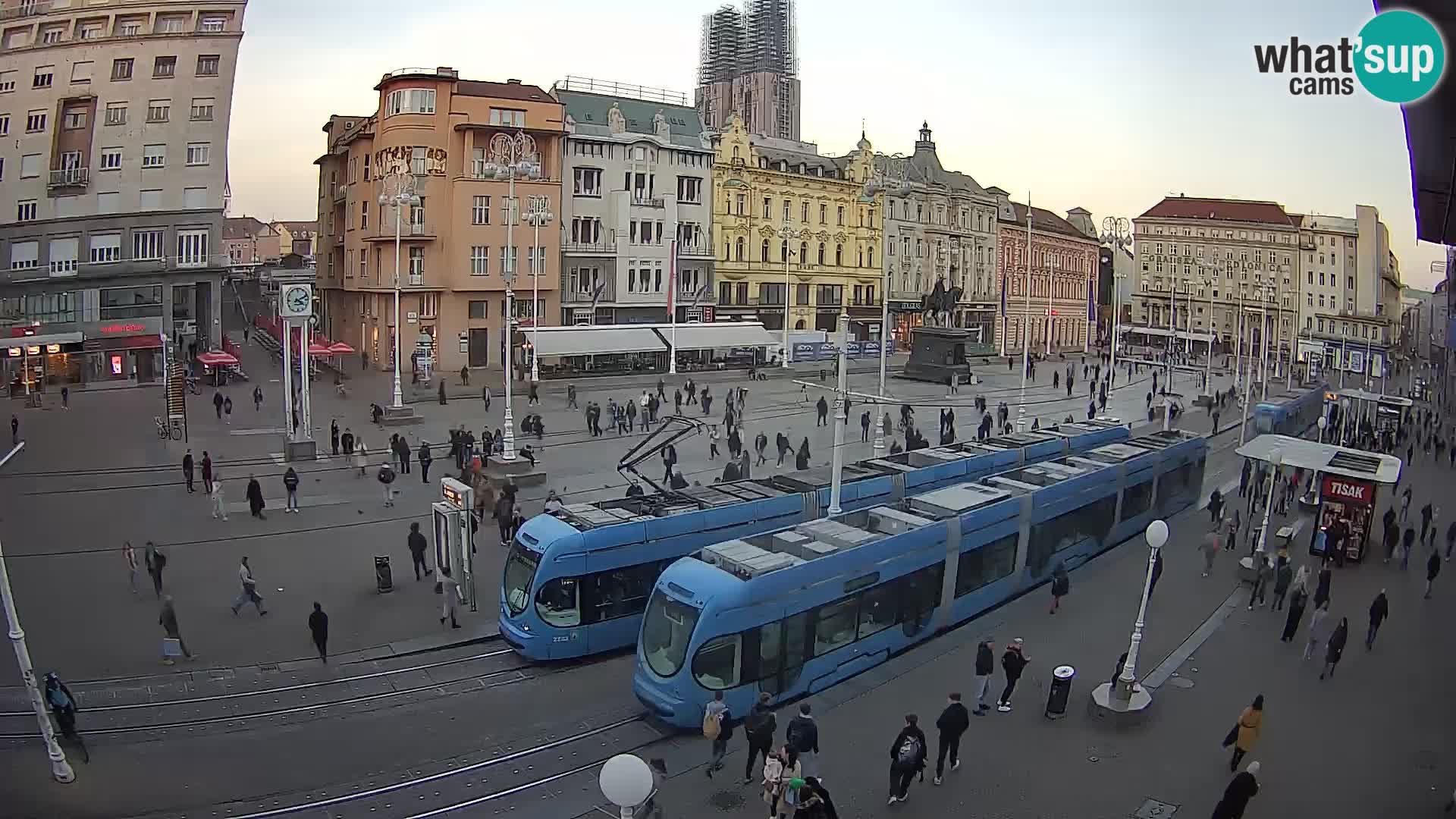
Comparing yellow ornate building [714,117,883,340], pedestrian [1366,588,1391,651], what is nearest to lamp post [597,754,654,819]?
pedestrian [1366,588,1391,651]

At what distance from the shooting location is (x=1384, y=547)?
23.2 meters

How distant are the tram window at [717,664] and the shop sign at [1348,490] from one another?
16586 millimetres

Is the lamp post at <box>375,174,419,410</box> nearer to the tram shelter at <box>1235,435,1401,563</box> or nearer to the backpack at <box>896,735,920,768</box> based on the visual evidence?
the backpack at <box>896,735,920,768</box>

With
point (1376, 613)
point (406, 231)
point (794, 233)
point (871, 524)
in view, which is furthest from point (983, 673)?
point (794, 233)

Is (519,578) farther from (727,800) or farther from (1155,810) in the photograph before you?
(1155,810)

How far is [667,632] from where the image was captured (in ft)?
43.6

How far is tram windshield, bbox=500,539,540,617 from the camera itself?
15.4 meters

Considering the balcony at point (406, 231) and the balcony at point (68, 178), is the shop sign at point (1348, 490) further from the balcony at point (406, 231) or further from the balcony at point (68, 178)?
the balcony at point (406, 231)

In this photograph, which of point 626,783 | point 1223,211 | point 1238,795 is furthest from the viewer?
point 1223,211

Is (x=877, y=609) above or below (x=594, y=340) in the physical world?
below

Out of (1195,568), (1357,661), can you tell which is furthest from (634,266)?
(1357,661)

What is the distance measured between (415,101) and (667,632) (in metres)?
48.4

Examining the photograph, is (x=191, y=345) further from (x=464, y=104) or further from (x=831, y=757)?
(x=831, y=757)

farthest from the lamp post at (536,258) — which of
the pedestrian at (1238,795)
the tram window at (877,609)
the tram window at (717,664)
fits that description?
the pedestrian at (1238,795)
